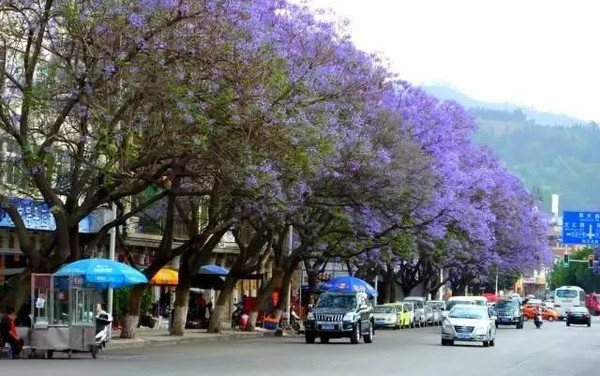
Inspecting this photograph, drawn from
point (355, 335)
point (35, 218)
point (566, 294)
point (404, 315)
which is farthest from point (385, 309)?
point (566, 294)

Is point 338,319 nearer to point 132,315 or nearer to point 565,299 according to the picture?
point 132,315

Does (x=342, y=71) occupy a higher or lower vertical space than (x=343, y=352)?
higher

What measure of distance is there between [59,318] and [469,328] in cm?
1573

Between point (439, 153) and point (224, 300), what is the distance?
446 inches

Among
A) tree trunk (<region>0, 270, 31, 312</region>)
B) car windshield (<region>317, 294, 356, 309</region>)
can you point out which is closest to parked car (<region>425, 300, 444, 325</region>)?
car windshield (<region>317, 294, 356, 309</region>)

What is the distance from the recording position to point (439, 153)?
144ft

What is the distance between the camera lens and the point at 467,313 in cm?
3688

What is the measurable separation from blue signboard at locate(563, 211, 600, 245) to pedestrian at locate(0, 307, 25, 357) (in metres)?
41.3

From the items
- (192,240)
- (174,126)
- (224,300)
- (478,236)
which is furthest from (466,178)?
(174,126)

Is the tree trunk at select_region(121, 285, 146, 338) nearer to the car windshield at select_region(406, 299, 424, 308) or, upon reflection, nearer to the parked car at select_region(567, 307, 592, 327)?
the car windshield at select_region(406, 299, 424, 308)

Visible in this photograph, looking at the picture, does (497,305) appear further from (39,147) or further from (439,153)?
(39,147)

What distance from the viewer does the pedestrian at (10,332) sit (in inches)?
989

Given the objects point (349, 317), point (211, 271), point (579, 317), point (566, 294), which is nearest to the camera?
point (349, 317)

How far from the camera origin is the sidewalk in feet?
105
